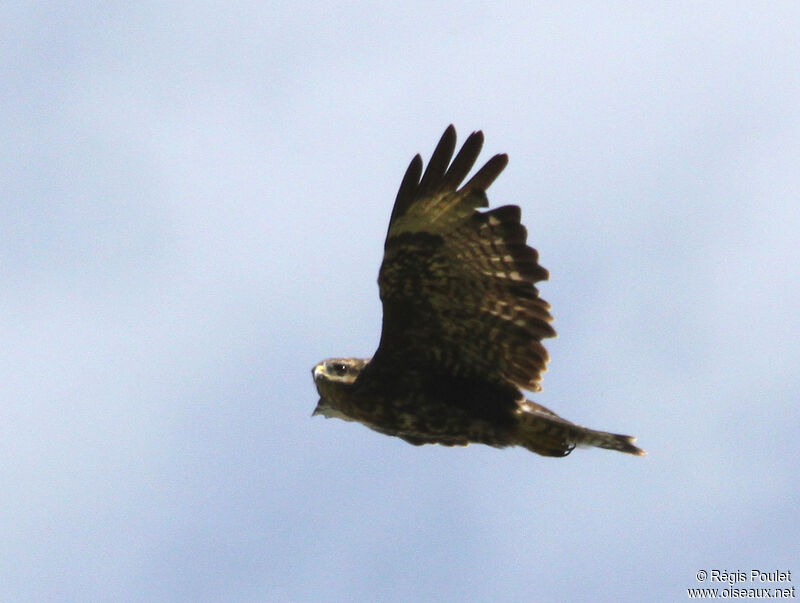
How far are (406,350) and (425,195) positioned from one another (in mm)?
1158

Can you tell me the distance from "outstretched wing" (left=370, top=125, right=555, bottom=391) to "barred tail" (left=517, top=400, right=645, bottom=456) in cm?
22

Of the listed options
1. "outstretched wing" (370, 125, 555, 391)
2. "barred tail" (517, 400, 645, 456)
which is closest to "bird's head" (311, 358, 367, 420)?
"outstretched wing" (370, 125, 555, 391)

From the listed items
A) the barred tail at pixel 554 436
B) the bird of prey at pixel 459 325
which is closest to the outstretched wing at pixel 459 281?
the bird of prey at pixel 459 325

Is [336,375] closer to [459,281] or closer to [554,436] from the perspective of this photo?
[459,281]

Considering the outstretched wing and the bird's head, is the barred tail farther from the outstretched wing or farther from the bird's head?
the bird's head

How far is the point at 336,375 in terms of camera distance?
18.2m

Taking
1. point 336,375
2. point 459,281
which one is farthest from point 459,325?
point 336,375

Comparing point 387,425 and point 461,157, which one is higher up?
point 461,157

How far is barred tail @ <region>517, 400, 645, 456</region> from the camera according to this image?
1781cm

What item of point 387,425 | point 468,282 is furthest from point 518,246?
point 387,425

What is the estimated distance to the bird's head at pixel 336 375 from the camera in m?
18.1

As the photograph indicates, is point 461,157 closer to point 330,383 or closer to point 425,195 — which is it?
point 425,195

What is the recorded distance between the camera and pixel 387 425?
1809 cm

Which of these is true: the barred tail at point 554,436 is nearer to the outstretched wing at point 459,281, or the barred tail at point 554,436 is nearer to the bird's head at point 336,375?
the outstretched wing at point 459,281
